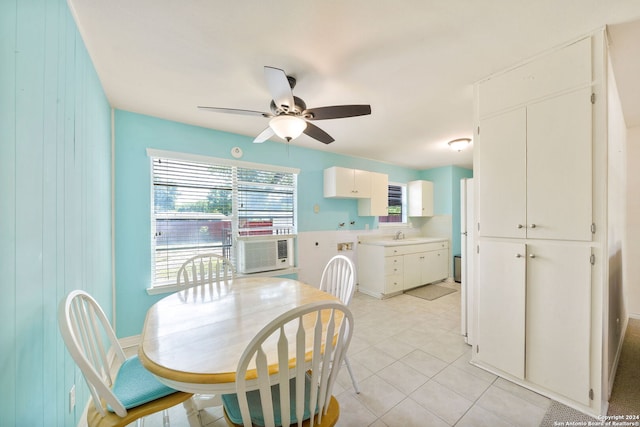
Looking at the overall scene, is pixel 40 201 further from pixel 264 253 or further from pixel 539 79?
pixel 539 79

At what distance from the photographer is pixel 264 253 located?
3.16 m

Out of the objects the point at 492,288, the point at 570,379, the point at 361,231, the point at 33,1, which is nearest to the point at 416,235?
the point at 361,231

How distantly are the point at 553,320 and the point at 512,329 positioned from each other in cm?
27

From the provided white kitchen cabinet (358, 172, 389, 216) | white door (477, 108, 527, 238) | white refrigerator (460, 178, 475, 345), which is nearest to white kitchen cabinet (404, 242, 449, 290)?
white kitchen cabinet (358, 172, 389, 216)

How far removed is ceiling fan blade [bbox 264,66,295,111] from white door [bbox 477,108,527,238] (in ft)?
5.20

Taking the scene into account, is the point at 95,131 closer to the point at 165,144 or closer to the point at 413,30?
the point at 165,144

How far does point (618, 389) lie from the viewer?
1.76m

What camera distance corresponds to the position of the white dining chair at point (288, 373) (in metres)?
0.84

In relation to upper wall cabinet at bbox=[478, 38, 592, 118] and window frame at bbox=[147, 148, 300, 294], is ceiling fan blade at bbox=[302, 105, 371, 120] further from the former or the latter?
window frame at bbox=[147, 148, 300, 294]

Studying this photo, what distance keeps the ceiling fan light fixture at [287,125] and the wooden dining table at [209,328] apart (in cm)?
122

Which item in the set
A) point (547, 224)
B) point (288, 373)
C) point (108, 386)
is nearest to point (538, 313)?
point (547, 224)

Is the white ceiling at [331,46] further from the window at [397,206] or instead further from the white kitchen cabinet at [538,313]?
the window at [397,206]

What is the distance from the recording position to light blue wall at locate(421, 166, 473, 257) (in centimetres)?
507

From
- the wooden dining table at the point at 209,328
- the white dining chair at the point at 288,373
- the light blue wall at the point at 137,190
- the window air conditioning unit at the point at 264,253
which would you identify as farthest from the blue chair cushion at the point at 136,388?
the window air conditioning unit at the point at 264,253
